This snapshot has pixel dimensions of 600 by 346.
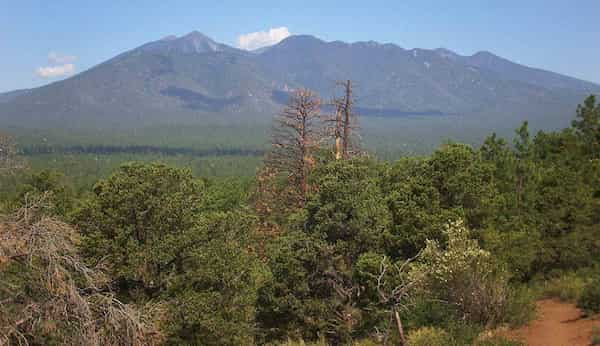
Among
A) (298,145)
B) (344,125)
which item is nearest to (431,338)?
(298,145)

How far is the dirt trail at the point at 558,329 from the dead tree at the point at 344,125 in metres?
9.54

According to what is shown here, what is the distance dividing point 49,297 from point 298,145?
14.2 metres

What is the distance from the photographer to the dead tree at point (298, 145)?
21.2 metres

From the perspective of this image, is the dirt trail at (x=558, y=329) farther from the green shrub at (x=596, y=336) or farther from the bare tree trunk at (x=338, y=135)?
the bare tree trunk at (x=338, y=135)

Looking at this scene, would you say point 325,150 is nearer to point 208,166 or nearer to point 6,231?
point 6,231

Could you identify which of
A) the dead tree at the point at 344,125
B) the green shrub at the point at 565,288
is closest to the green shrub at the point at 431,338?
the green shrub at the point at 565,288

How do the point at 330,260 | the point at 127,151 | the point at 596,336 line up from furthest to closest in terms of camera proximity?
the point at 127,151
the point at 330,260
the point at 596,336

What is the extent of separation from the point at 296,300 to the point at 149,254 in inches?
160

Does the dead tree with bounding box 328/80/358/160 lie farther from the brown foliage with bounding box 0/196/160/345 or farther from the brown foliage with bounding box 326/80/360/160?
the brown foliage with bounding box 0/196/160/345

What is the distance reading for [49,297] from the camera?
802cm

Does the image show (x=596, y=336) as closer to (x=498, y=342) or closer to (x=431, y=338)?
(x=498, y=342)

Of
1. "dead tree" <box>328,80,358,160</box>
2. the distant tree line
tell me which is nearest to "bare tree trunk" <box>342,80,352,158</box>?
"dead tree" <box>328,80,358,160</box>

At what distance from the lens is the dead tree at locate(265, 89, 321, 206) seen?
21156mm

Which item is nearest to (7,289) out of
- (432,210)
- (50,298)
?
(50,298)
